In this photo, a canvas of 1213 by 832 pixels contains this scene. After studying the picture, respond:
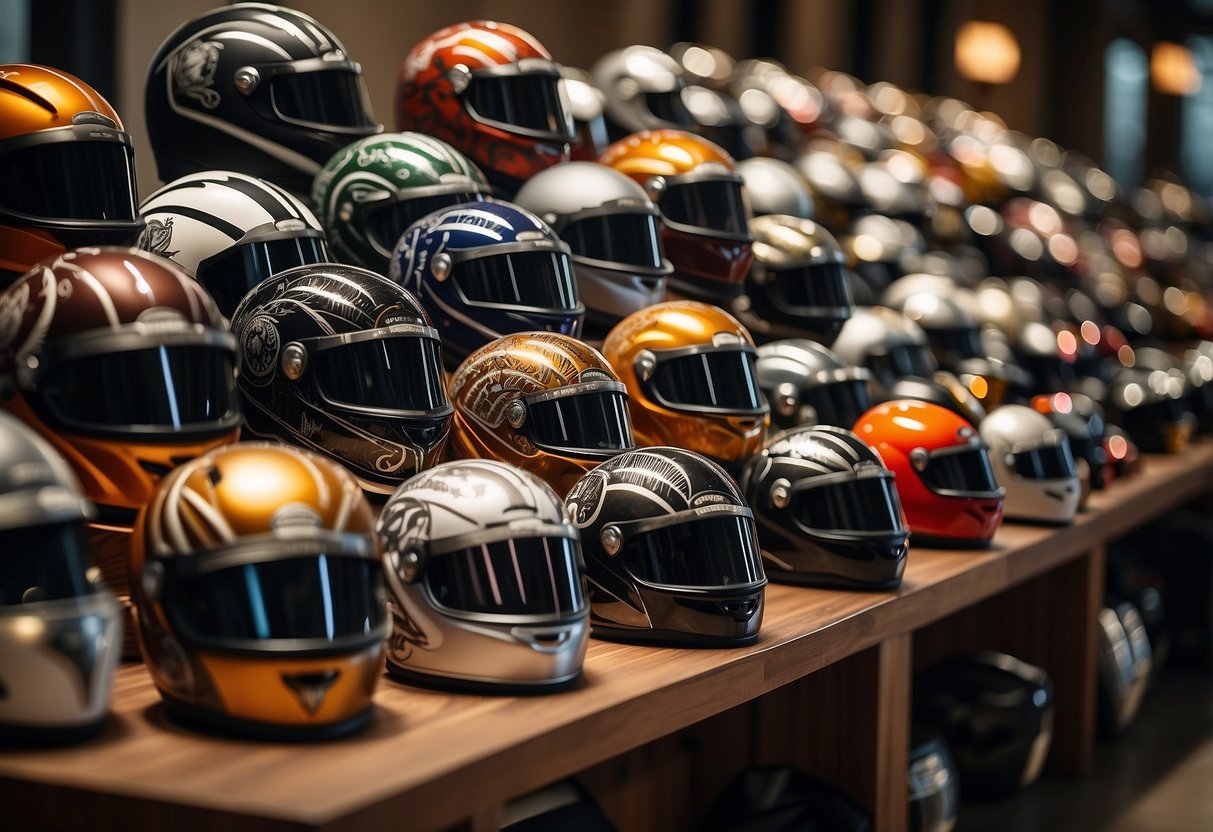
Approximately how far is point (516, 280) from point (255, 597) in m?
1.03

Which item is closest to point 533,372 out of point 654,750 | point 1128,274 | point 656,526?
point 656,526

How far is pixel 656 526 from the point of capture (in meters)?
2.19

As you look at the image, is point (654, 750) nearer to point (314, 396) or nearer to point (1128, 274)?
point (314, 396)

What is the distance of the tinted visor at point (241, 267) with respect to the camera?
2314 mm

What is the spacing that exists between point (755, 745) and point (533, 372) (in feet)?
3.51

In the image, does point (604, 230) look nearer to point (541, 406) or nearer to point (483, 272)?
point (483, 272)

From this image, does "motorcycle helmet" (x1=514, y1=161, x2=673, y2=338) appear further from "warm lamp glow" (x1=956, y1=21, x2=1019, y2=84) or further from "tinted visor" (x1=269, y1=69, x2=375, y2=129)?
"warm lamp glow" (x1=956, y1=21, x2=1019, y2=84)

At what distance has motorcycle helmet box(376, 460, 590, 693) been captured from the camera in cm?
187

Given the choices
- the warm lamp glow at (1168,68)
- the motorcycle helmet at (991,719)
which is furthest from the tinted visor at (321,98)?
the warm lamp glow at (1168,68)

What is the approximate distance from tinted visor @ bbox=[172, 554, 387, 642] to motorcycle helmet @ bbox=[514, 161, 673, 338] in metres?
1.36

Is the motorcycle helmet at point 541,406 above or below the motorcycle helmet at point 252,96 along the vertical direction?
below

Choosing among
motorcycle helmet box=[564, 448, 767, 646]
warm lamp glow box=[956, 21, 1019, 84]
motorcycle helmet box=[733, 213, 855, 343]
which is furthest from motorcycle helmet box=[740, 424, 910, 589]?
warm lamp glow box=[956, 21, 1019, 84]

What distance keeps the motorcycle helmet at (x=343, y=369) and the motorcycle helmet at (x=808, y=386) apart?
1.20m

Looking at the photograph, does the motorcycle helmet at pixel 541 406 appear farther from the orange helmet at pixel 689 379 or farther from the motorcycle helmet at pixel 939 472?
the motorcycle helmet at pixel 939 472
